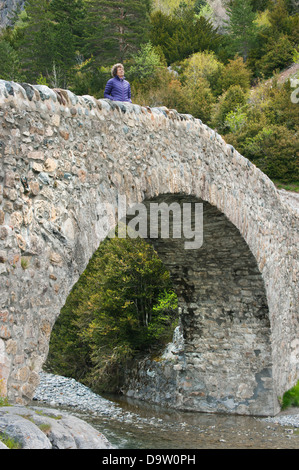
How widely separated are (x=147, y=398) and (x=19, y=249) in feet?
28.2

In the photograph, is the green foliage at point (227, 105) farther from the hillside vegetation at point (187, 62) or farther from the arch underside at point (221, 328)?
the arch underside at point (221, 328)

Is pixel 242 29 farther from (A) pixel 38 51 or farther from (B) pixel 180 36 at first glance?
(A) pixel 38 51

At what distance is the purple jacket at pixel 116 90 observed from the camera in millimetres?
5750

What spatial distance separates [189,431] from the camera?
8.70 meters

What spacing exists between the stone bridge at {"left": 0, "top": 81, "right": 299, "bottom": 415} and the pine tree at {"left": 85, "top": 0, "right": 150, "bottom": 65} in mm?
18308

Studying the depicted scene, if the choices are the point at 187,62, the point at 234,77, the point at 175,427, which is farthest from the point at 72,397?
the point at 187,62

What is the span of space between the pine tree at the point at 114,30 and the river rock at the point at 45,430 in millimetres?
24393

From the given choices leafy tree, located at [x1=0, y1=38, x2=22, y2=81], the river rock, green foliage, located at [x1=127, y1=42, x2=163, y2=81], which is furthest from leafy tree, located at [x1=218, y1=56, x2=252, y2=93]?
the river rock

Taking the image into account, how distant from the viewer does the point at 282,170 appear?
19594mm

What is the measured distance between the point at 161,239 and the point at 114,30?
2030 centimetres

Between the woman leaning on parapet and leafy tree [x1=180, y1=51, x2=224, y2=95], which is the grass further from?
leafy tree [x1=180, y1=51, x2=224, y2=95]

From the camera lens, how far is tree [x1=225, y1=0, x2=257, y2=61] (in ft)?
104

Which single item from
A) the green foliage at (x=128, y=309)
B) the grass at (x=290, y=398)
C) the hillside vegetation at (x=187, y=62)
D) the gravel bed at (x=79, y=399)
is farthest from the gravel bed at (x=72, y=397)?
the hillside vegetation at (x=187, y=62)

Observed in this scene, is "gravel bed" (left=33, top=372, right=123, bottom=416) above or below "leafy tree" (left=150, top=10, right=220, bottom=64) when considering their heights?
below
